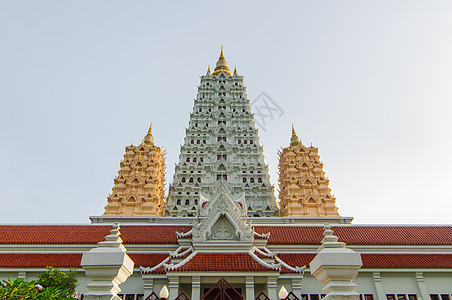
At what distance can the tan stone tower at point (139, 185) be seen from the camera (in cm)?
3366

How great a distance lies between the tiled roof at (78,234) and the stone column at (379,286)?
12.0m

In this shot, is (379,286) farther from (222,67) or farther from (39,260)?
(222,67)

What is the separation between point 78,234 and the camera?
22312mm

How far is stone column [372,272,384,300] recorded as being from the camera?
1838 centimetres

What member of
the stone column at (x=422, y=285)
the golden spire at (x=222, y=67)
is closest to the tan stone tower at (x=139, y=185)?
the golden spire at (x=222, y=67)

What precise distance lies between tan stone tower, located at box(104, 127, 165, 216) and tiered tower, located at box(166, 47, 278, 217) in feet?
7.34

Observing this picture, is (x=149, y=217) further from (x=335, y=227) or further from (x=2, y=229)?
(x=335, y=227)

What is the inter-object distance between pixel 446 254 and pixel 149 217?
23838 mm

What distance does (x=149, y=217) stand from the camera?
31312mm

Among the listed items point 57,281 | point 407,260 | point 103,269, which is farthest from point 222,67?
point 103,269

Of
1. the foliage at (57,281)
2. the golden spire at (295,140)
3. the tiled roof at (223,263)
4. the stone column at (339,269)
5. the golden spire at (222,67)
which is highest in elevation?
the golden spire at (222,67)

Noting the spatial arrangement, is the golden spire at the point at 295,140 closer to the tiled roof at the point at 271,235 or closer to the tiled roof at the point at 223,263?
the tiled roof at the point at 271,235

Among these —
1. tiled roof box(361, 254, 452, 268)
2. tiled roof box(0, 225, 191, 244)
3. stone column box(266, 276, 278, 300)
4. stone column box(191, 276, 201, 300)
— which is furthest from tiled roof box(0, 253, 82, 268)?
tiled roof box(361, 254, 452, 268)

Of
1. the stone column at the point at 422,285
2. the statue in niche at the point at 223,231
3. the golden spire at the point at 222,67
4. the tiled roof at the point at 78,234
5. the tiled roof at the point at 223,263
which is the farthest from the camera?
the golden spire at the point at 222,67
